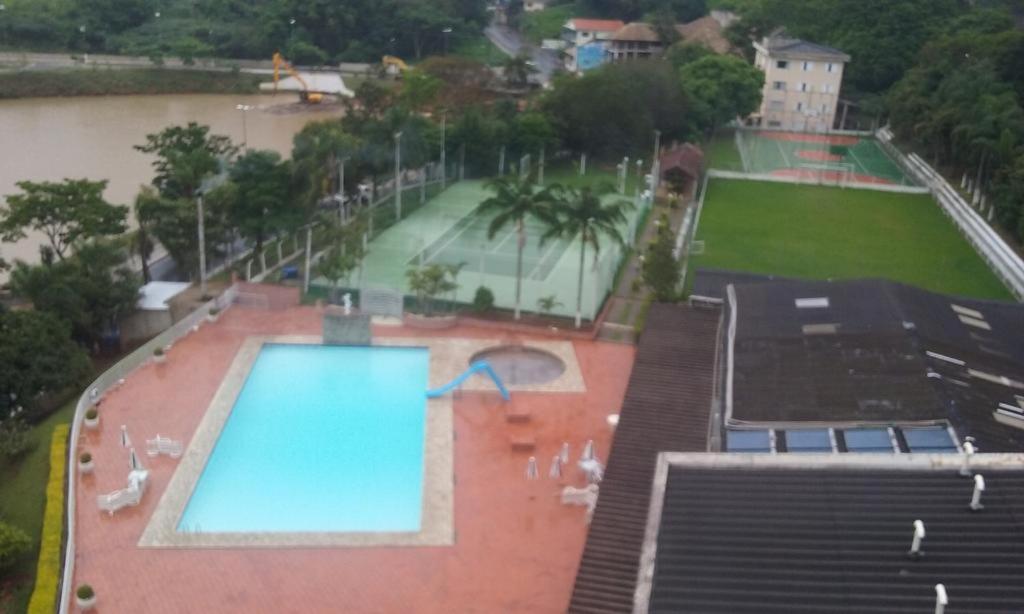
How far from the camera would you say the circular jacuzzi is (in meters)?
19.9

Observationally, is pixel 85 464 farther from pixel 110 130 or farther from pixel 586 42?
pixel 586 42

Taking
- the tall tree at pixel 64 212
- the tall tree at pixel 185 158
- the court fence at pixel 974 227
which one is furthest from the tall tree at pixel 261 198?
the court fence at pixel 974 227

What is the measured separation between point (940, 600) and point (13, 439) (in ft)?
48.3

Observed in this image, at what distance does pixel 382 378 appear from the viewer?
20.0m

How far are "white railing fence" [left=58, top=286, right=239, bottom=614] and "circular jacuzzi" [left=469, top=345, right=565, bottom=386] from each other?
6457mm

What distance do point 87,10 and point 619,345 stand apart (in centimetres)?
5215

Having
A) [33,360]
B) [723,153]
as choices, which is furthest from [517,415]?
[723,153]

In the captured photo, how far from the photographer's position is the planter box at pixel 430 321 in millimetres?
22109

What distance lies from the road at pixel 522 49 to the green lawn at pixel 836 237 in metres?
27.3

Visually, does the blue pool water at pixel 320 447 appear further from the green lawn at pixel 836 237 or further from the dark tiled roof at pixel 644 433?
the green lawn at pixel 836 237

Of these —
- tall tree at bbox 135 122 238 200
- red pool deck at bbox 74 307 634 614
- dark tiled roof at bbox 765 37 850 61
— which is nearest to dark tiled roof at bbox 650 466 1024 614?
red pool deck at bbox 74 307 634 614

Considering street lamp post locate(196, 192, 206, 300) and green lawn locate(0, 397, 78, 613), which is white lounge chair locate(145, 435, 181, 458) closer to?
green lawn locate(0, 397, 78, 613)

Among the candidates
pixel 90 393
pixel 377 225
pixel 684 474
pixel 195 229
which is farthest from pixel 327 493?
pixel 377 225

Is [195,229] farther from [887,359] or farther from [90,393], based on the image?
→ [887,359]
